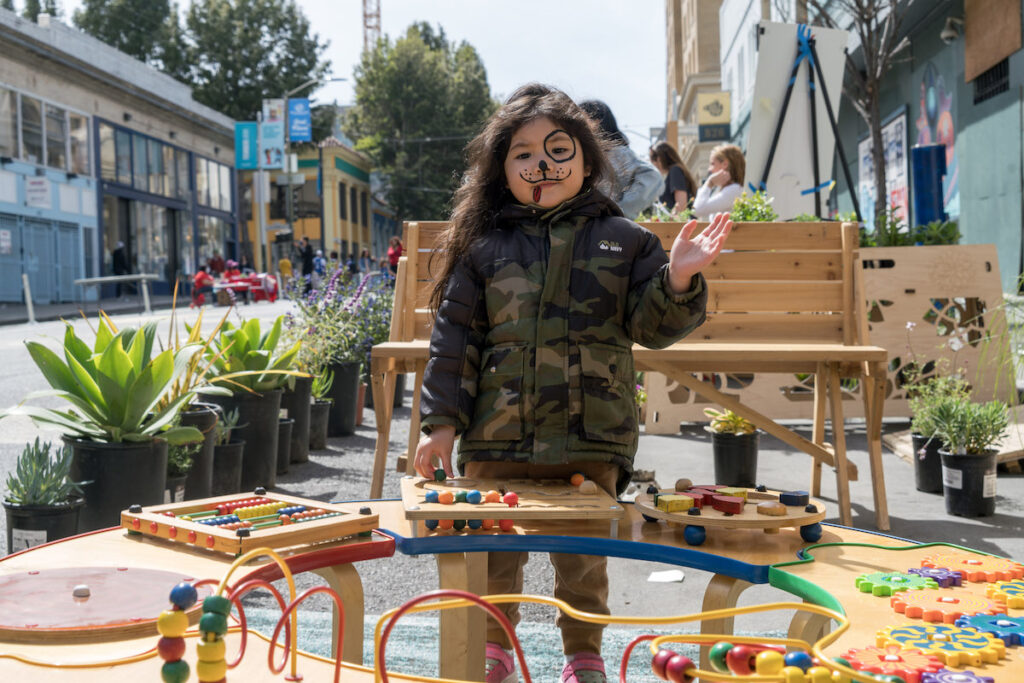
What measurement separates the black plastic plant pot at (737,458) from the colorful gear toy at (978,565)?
3.44 m

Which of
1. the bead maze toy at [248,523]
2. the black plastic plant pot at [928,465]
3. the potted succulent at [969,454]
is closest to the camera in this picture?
the bead maze toy at [248,523]

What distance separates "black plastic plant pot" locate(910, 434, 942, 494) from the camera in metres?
5.40

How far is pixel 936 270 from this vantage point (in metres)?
7.21

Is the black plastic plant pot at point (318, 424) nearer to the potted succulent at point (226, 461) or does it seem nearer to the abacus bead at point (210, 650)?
the potted succulent at point (226, 461)

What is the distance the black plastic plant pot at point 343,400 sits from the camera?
7637mm

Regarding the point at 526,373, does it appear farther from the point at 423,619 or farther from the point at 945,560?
the point at 423,619

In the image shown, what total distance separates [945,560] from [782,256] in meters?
3.13

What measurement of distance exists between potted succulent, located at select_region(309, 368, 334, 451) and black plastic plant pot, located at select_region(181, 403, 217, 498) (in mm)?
2262

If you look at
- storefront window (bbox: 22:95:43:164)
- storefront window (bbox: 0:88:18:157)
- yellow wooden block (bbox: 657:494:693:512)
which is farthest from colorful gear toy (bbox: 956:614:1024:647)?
storefront window (bbox: 22:95:43:164)

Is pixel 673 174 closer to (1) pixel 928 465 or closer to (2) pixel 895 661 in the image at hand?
(1) pixel 928 465

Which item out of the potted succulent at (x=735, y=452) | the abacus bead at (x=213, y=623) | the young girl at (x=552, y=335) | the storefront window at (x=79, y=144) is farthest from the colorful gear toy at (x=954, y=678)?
the storefront window at (x=79, y=144)

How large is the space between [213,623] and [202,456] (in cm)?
344

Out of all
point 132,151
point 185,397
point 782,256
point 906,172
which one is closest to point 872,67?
point 906,172

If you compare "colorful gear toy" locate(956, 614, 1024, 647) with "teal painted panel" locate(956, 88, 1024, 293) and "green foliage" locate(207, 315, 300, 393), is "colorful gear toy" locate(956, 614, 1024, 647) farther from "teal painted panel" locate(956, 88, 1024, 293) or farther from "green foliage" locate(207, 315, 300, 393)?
"teal painted panel" locate(956, 88, 1024, 293)
